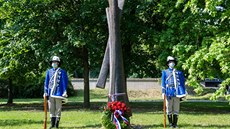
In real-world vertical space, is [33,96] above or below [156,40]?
below

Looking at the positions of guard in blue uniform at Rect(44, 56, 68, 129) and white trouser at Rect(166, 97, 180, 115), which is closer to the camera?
guard in blue uniform at Rect(44, 56, 68, 129)

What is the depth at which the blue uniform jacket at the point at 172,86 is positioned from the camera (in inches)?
418

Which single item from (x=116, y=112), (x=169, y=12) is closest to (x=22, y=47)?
(x=169, y=12)

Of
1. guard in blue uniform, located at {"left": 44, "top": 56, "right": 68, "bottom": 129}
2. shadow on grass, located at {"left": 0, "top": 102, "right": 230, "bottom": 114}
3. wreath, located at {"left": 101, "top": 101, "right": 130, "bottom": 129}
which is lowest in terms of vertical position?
shadow on grass, located at {"left": 0, "top": 102, "right": 230, "bottom": 114}

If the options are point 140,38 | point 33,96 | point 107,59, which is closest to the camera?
point 107,59

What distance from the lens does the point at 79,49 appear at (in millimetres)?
18844

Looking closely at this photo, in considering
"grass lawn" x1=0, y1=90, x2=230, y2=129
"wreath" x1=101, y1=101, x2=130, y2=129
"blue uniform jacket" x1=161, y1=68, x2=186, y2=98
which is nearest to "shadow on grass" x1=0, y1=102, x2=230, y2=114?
"grass lawn" x1=0, y1=90, x2=230, y2=129

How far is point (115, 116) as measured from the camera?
370 inches

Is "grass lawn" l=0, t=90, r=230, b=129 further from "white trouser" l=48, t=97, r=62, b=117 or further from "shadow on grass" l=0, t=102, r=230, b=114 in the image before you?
"white trouser" l=48, t=97, r=62, b=117

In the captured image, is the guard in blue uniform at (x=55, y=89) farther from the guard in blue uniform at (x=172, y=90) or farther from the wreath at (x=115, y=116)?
the guard in blue uniform at (x=172, y=90)

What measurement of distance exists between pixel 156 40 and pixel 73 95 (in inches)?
719

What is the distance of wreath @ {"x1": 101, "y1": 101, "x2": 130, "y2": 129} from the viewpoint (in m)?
9.38

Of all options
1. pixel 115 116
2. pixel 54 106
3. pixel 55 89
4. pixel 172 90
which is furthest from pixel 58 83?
pixel 172 90

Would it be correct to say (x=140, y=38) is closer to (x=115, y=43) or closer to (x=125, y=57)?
(x=125, y=57)
